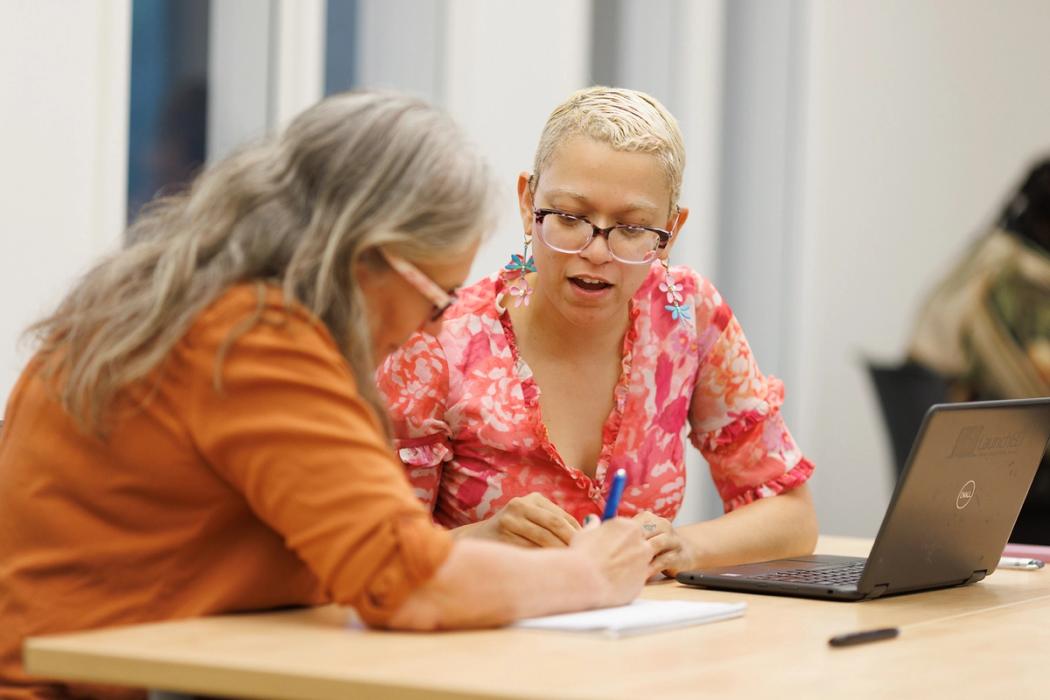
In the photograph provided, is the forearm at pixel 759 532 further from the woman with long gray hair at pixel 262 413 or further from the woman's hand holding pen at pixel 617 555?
the woman with long gray hair at pixel 262 413

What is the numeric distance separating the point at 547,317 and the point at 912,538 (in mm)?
707

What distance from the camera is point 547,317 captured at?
2.31 metres

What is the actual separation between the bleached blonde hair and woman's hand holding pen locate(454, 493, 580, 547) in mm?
426

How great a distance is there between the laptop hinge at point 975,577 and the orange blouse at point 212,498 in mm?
948

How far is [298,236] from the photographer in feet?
4.82

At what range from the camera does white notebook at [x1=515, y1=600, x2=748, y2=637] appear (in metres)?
1.44

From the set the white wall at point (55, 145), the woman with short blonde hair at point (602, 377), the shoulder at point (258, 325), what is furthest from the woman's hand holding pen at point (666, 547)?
the white wall at point (55, 145)

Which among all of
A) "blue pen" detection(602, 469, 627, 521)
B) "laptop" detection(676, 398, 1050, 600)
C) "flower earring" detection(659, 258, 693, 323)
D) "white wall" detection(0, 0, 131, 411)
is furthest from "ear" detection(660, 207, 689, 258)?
"white wall" detection(0, 0, 131, 411)

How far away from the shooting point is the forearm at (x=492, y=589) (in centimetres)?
139

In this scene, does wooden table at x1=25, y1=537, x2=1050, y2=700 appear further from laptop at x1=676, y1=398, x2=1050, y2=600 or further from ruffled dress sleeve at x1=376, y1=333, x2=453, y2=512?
ruffled dress sleeve at x1=376, y1=333, x2=453, y2=512

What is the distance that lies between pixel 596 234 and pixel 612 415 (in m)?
0.32

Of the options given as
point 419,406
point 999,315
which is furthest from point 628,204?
point 999,315

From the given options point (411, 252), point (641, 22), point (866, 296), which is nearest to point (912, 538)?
point (411, 252)

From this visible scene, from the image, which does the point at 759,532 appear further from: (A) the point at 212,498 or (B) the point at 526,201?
(A) the point at 212,498
